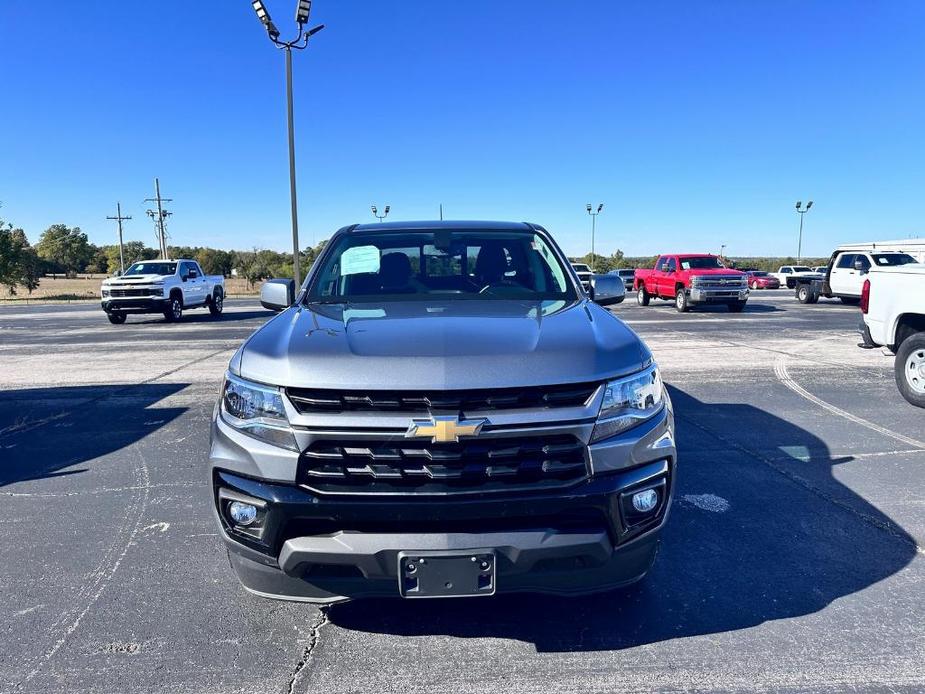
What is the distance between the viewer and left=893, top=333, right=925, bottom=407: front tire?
6.91m

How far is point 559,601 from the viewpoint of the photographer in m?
3.08

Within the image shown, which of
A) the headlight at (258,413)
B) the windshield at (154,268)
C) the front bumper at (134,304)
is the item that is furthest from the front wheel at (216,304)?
the headlight at (258,413)

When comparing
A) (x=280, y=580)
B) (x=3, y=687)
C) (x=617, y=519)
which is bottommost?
(x=3, y=687)

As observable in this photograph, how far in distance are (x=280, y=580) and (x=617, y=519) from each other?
1332 mm

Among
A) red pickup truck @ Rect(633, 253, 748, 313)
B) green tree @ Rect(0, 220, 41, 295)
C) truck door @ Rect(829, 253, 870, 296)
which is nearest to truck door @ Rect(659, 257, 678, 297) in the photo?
red pickup truck @ Rect(633, 253, 748, 313)

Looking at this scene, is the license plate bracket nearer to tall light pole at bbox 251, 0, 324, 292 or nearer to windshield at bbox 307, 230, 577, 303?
windshield at bbox 307, 230, 577, 303

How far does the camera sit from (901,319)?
7230mm

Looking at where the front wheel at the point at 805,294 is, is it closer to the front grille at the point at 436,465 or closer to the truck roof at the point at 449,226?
the truck roof at the point at 449,226

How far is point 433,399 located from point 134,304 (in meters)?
19.0

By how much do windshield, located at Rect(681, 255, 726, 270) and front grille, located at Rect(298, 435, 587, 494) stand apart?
69.3 feet

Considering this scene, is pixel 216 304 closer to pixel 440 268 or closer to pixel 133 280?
pixel 133 280

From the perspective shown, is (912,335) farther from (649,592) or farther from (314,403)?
(314,403)

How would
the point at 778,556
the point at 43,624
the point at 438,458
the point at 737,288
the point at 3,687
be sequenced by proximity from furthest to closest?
1. the point at 737,288
2. the point at 778,556
3. the point at 43,624
4. the point at 3,687
5. the point at 438,458

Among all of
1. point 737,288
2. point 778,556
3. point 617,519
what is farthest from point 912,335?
point 737,288
